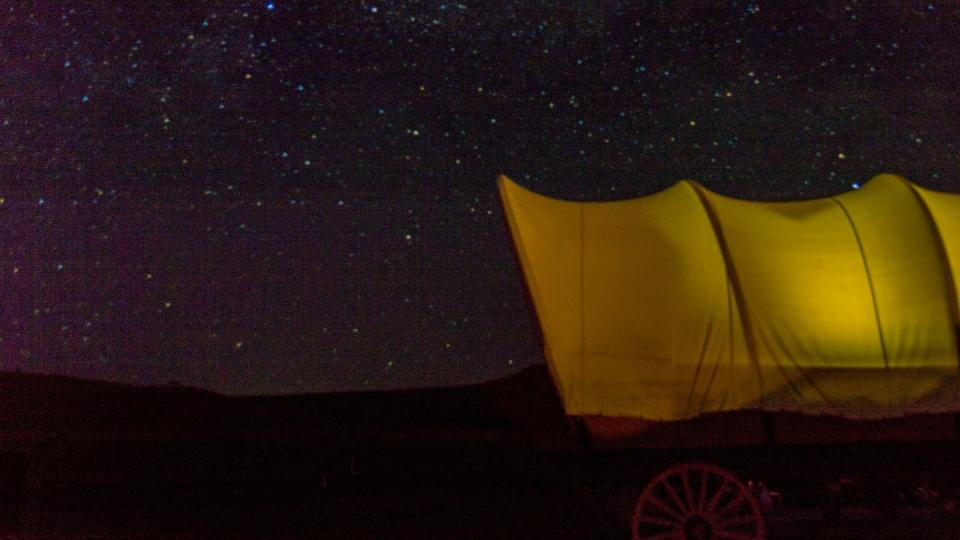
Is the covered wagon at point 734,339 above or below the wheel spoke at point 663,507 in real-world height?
above

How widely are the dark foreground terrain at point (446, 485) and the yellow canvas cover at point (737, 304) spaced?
1.46 ft

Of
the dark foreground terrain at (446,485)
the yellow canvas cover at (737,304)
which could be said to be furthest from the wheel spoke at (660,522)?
the yellow canvas cover at (737,304)

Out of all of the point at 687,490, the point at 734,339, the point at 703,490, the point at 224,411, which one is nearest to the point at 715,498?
the point at 703,490

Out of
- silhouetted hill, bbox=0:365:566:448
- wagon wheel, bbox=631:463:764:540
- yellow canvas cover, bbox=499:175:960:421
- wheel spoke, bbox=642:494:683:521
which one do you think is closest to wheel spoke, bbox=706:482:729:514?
wagon wheel, bbox=631:463:764:540

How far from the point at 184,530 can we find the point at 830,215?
6915 millimetres

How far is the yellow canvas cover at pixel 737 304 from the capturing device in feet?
21.9

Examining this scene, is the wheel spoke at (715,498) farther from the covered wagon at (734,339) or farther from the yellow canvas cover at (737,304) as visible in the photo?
the yellow canvas cover at (737,304)

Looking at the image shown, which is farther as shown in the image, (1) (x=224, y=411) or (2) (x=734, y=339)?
(1) (x=224, y=411)

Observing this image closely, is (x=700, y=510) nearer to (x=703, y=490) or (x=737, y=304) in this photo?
(x=703, y=490)

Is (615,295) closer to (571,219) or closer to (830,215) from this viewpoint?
(571,219)

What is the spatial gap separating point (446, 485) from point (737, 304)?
5.36 metres

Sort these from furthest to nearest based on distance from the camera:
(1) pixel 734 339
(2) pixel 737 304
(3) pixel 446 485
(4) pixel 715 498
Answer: (3) pixel 446 485 → (2) pixel 737 304 → (1) pixel 734 339 → (4) pixel 715 498

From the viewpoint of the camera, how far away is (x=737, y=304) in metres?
7.06

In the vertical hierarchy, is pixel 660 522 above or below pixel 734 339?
below
